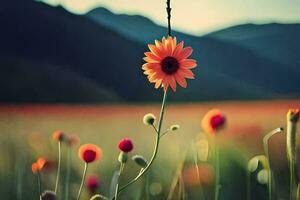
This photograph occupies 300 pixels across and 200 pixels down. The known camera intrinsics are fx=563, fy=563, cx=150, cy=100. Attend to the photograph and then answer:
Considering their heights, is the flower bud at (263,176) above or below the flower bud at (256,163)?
below

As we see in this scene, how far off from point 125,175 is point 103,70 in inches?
12.9

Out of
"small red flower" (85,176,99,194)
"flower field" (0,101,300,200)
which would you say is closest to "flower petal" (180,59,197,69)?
"flower field" (0,101,300,200)

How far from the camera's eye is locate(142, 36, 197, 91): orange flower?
27.9 inches

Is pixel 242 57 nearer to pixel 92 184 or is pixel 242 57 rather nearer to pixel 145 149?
pixel 145 149

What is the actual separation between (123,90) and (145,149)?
218 millimetres

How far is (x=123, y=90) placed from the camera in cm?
110

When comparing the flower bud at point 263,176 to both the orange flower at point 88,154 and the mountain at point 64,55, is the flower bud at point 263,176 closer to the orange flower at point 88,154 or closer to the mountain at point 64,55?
the orange flower at point 88,154

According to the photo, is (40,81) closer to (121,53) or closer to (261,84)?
(121,53)

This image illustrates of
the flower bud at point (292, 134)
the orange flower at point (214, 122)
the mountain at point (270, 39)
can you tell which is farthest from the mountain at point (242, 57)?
the flower bud at point (292, 134)

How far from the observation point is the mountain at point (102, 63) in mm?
1050

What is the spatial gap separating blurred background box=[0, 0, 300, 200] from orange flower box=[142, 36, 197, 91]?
0.49 feet

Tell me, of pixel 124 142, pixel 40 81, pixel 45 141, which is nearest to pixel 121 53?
pixel 40 81

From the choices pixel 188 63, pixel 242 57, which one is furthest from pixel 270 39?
pixel 188 63

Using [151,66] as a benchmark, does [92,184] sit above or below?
below
